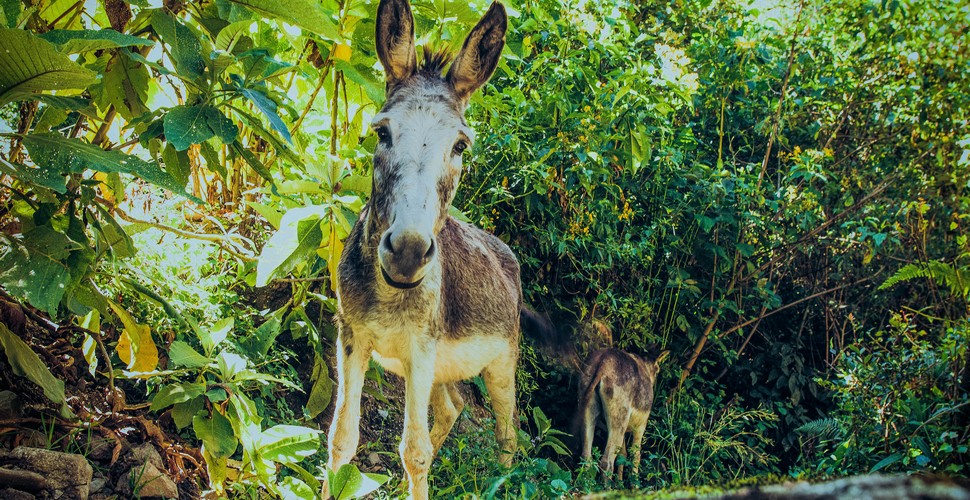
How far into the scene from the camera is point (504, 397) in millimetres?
3055

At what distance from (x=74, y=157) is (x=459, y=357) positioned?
129cm

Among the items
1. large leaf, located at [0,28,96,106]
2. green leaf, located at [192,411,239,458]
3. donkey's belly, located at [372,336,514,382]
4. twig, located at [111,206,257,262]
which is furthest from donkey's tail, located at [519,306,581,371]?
large leaf, located at [0,28,96,106]

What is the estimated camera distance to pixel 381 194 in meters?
1.97

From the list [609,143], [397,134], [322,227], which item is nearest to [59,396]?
[322,227]

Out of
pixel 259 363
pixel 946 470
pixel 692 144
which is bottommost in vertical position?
pixel 946 470

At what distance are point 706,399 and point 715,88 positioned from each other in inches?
69.1

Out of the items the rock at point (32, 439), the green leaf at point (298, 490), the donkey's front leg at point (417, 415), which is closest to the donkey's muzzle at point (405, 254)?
the donkey's front leg at point (417, 415)

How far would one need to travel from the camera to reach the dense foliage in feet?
7.96

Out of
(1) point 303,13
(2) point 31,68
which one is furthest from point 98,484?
(1) point 303,13

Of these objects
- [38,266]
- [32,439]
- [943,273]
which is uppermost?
[38,266]

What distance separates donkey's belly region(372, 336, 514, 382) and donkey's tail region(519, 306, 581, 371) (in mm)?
545

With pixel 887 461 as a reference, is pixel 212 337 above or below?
above

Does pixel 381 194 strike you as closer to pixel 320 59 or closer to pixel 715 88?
pixel 320 59

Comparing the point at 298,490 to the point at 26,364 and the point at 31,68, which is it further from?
the point at 31,68
